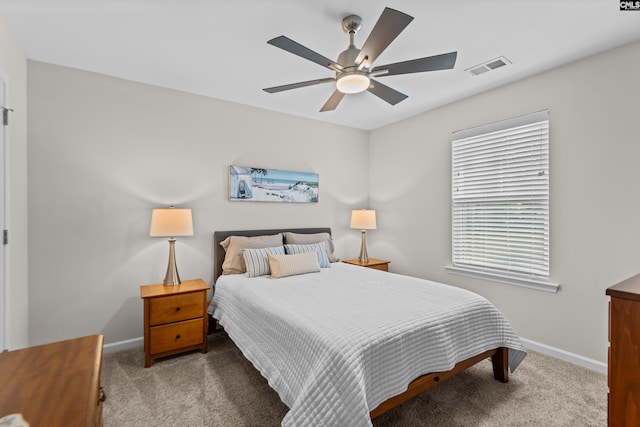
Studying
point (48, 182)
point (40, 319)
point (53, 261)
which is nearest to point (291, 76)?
point (48, 182)

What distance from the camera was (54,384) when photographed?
3.22 feet

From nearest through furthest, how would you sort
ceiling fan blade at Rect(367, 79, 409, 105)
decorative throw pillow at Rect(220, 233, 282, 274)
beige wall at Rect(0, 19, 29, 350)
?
beige wall at Rect(0, 19, 29, 350) < ceiling fan blade at Rect(367, 79, 409, 105) < decorative throw pillow at Rect(220, 233, 282, 274)

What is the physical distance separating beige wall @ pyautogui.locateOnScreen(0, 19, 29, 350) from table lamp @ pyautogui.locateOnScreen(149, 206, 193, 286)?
0.92 metres

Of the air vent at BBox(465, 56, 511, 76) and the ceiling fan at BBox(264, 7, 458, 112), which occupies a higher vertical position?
the air vent at BBox(465, 56, 511, 76)

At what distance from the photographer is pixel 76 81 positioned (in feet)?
8.98

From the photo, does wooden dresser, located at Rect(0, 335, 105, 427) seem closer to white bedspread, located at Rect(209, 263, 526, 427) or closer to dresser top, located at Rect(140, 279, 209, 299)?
white bedspread, located at Rect(209, 263, 526, 427)

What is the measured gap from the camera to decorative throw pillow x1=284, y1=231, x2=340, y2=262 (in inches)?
144

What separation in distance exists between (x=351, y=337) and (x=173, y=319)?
1852mm

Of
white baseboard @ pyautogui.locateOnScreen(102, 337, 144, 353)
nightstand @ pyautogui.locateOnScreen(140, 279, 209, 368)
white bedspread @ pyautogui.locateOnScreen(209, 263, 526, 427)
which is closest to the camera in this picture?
white bedspread @ pyautogui.locateOnScreen(209, 263, 526, 427)

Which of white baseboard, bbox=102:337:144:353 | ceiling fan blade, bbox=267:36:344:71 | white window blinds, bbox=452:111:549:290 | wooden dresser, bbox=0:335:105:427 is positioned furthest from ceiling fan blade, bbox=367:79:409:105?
white baseboard, bbox=102:337:144:353

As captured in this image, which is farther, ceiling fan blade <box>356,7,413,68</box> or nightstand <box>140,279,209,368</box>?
nightstand <box>140,279,209,368</box>

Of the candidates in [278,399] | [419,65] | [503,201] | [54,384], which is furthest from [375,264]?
[54,384]

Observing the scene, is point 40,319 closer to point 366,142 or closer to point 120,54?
point 120,54

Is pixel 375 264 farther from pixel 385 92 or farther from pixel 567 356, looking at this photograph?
pixel 385 92
